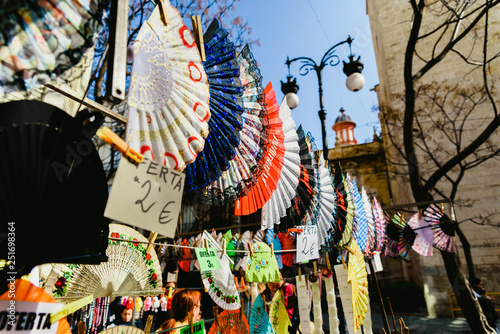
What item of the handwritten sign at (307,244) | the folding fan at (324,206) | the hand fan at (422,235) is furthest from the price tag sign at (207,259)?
the hand fan at (422,235)

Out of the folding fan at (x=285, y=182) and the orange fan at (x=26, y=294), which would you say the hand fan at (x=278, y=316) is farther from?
the orange fan at (x=26, y=294)

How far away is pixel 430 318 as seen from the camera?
874 centimetres

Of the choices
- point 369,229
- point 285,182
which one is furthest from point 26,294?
point 369,229

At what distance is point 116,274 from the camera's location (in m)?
1.86

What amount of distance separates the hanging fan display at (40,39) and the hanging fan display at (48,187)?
19 cm

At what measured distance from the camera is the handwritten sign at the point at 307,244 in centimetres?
247

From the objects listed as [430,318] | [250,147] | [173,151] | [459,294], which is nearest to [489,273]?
[430,318]

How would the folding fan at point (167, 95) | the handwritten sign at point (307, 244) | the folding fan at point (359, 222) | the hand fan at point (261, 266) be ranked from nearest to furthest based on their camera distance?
the folding fan at point (167, 95)
the handwritten sign at point (307, 244)
the hand fan at point (261, 266)
the folding fan at point (359, 222)

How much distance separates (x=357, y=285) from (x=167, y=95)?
106 inches

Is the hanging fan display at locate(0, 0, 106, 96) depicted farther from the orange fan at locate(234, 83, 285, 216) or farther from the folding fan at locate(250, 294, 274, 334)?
the folding fan at locate(250, 294, 274, 334)

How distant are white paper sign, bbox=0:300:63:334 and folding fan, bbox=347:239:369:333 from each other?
97.6 inches

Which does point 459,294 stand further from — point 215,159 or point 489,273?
point 215,159

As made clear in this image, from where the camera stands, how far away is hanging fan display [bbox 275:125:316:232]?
8.86 feet

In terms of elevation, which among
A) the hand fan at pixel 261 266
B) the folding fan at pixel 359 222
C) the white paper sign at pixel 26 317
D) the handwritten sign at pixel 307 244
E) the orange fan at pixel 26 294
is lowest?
the white paper sign at pixel 26 317
